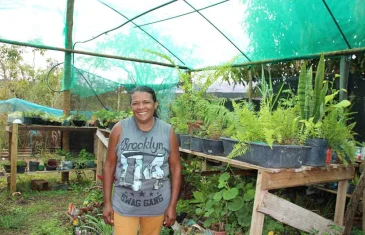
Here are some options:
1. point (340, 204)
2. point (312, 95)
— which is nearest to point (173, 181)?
point (312, 95)

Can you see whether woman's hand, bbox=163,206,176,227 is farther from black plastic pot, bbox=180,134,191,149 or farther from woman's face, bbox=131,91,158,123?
black plastic pot, bbox=180,134,191,149

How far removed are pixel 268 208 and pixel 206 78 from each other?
1506 millimetres

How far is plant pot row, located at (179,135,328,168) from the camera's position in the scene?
81.9 inches

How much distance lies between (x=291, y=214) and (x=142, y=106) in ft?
4.34

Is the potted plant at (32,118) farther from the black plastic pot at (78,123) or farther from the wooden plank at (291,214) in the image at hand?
the wooden plank at (291,214)

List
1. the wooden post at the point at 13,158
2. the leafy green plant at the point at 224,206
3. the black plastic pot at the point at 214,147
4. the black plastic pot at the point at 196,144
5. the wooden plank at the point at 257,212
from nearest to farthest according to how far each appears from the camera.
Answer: the wooden plank at the point at 257,212
the leafy green plant at the point at 224,206
the black plastic pot at the point at 214,147
the black plastic pot at the point at 196,144
the wooden post at the point at 13,158

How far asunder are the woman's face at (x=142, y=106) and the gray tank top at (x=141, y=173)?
0.09m

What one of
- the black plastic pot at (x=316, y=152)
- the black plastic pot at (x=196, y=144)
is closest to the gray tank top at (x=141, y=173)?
the black plastic pot at (x=196, y=144)

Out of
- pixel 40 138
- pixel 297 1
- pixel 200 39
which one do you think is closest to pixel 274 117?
pixel 297 1

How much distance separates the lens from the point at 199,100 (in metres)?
3.08

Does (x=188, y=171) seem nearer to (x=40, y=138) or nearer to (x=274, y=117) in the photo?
(x=274, y=117)

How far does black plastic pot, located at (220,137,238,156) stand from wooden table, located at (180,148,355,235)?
6 centimetres

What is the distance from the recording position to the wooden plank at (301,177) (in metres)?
2.09

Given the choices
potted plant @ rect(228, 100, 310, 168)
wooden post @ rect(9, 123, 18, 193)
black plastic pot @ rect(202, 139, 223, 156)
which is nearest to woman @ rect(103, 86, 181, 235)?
potted plant @ rect(228, 100, 310, 168)
